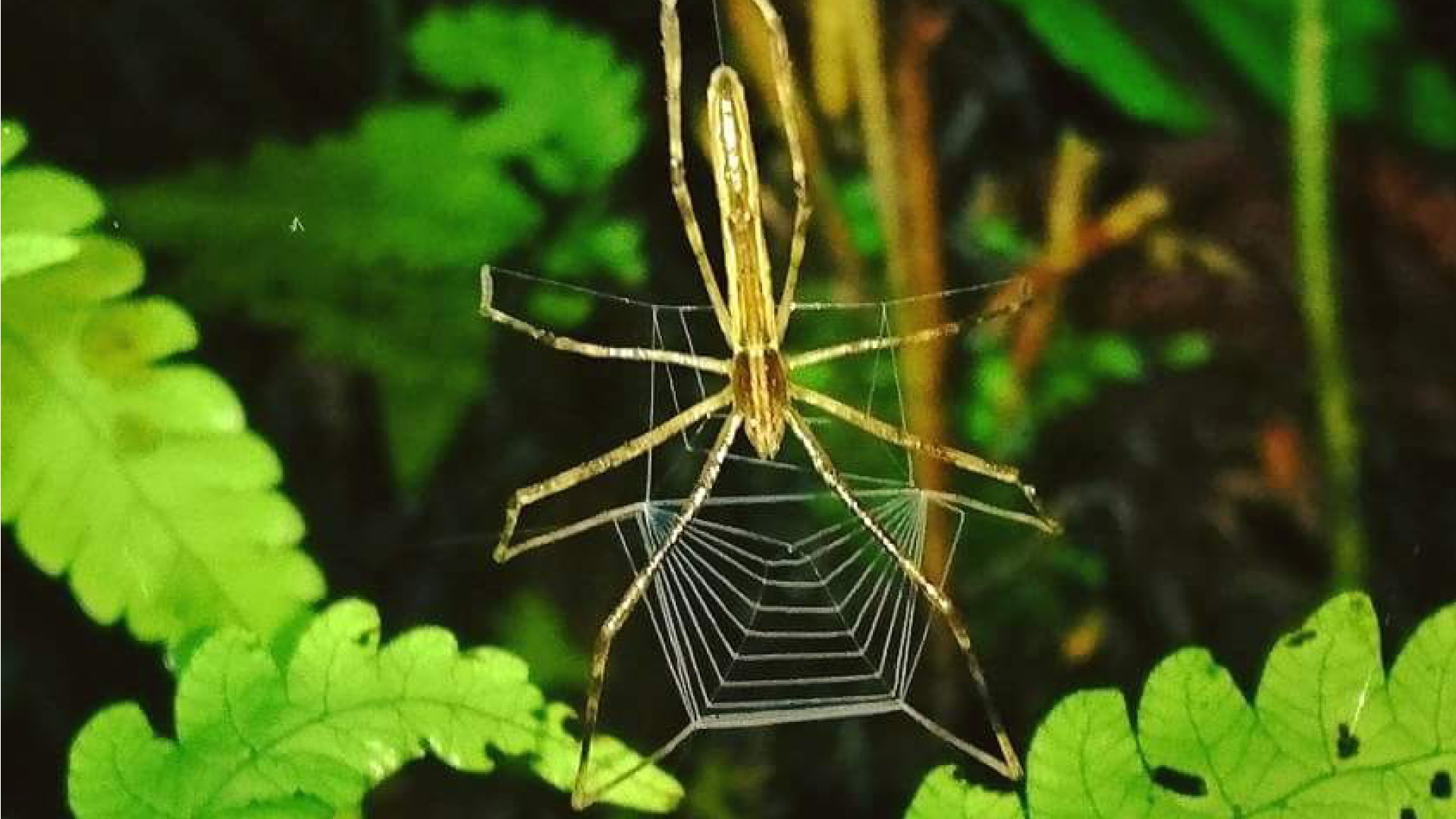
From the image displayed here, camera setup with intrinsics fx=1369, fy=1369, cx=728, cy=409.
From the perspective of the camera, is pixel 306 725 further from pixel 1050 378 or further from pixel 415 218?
pixel 1050 378

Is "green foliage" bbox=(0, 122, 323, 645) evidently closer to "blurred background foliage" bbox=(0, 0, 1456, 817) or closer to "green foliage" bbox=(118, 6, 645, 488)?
"blurred background foliage" bbox=(0, 0, 1456, 817)

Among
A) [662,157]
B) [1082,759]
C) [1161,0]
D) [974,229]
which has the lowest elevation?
[1082,759]

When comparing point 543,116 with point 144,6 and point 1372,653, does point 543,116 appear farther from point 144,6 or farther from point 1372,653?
point 1372,653

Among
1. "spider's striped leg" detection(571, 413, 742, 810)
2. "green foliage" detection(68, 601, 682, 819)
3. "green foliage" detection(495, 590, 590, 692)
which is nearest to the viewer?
"green foliage" detection(68, 601, 682, 819)

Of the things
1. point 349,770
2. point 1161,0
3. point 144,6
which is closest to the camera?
point 349,770

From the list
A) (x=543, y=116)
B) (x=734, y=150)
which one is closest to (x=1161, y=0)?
(x=543, y=116)

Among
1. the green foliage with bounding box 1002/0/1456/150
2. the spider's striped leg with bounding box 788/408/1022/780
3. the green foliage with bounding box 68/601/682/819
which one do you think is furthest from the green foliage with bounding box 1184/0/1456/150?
the green foliage with bounding box 68/601/682/819

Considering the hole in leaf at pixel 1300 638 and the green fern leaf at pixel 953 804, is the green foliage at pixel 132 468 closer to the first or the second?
the green fern leaf at pixel 953 804
